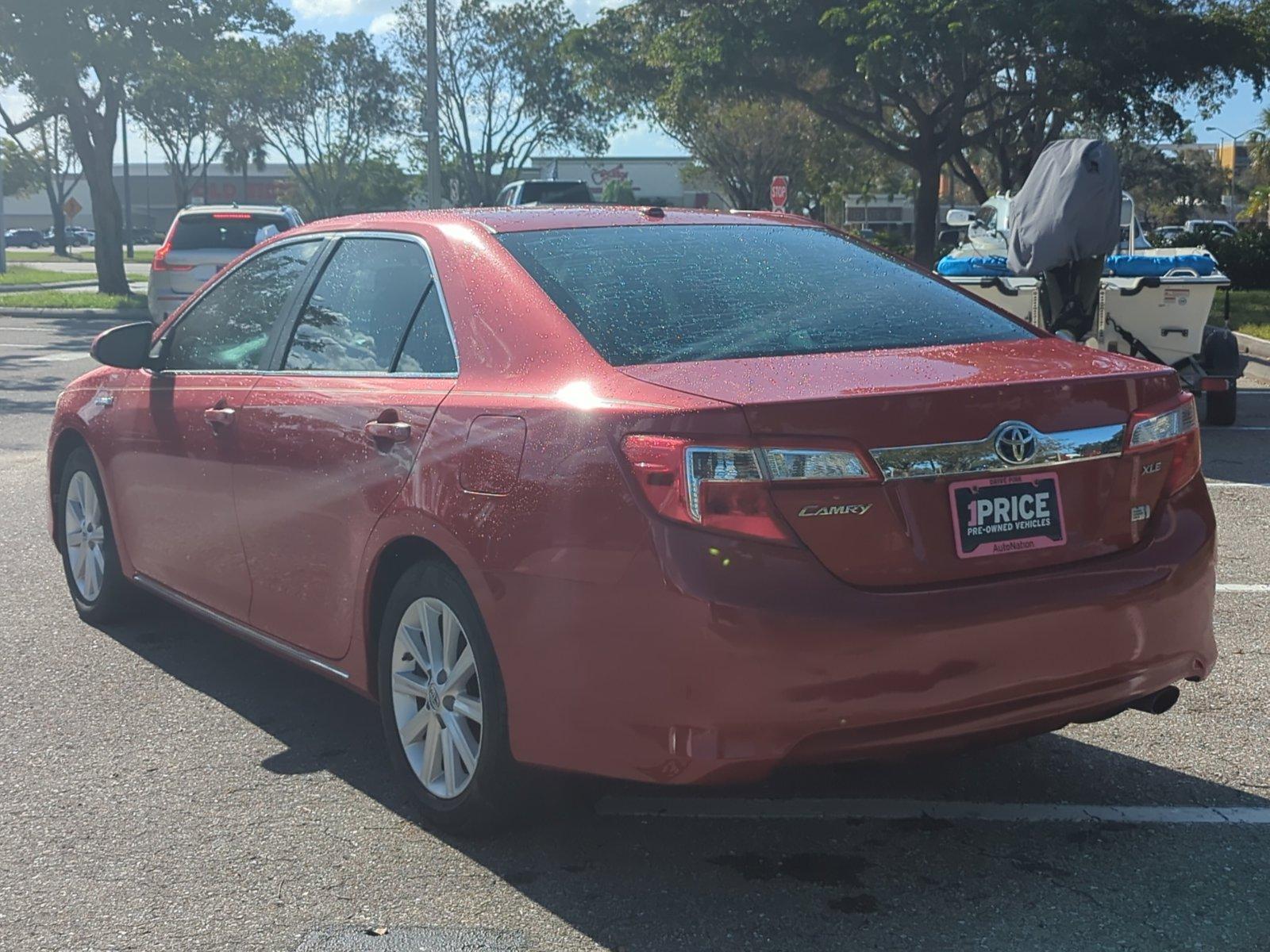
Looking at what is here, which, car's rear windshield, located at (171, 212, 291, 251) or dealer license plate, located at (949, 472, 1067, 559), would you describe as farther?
car's rear windshield, located at (171, 212, 291, 251)

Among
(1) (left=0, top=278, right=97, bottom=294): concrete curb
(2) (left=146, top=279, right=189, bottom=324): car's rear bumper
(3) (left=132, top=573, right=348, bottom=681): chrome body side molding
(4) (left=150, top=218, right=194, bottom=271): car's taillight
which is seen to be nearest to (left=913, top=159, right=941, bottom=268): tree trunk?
(4) (left=150, top=218, right=194, bottom=271): car's taillight

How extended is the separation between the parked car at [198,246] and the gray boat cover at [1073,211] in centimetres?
1113

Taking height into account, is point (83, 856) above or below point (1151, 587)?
below

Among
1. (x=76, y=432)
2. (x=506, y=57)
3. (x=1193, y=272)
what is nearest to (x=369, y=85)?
(x=506, y=57)

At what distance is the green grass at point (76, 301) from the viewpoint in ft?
90.3

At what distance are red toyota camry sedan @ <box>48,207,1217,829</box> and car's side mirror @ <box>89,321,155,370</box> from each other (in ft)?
3.53

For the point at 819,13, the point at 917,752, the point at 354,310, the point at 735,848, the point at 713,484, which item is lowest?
the point at 735,848

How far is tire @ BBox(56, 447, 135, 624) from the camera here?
20.2ft

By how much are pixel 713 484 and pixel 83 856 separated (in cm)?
195

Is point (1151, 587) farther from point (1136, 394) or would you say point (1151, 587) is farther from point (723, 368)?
point (723, 368)

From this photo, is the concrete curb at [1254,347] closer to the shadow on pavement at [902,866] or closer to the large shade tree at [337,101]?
the shadow on pavement at [902,866]

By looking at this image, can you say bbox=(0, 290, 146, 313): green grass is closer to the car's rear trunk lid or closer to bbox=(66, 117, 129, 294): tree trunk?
bbox=(66, 117, 129, 294): tree trunk

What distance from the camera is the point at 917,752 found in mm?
3504

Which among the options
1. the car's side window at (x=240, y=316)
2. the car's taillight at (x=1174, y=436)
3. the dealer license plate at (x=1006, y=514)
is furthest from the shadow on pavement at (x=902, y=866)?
the car's side window at (x=240, y=316)
